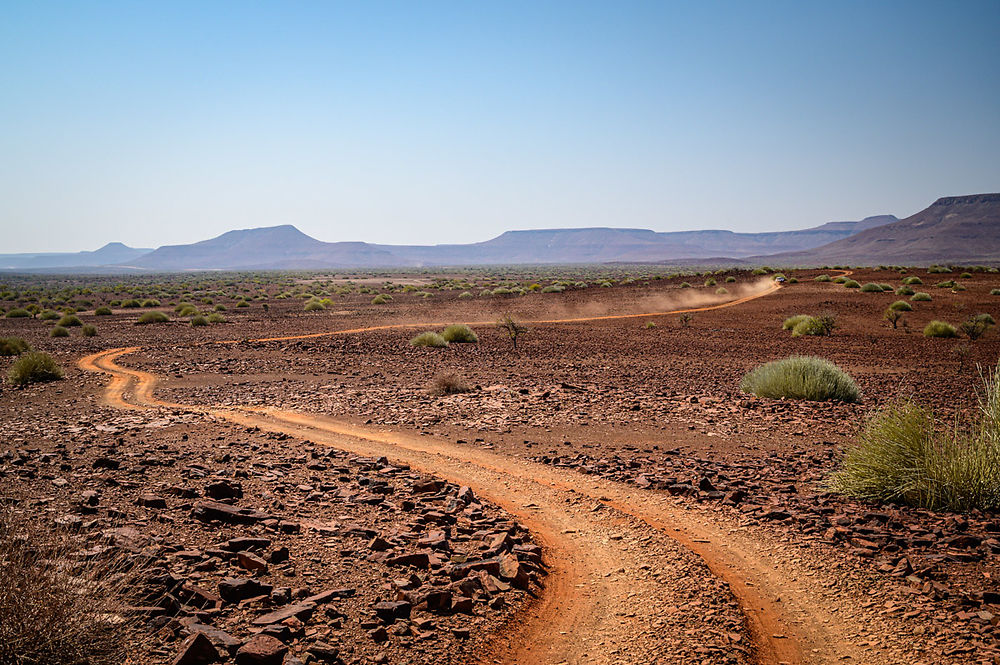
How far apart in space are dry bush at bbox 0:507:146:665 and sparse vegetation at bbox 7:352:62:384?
54.5 feet

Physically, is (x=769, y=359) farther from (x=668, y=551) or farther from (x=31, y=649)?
(x=31, y=649)

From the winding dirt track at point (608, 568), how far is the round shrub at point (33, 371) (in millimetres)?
11993

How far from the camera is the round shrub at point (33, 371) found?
1728 centimetres

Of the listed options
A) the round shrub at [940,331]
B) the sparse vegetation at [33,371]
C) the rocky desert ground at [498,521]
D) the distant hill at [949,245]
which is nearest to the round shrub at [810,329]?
the round shrub at [940,331]

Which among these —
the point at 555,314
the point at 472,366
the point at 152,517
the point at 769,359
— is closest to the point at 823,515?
the point at 152,517

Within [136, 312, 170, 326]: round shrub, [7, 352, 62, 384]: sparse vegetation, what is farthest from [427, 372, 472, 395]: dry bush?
[136, 312, 170, 326]: round shrub

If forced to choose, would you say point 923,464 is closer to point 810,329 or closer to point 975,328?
point 975,328

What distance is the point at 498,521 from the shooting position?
6941 mm

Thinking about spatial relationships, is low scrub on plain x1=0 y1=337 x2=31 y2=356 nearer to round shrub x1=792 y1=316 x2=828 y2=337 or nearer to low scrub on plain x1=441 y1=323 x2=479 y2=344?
low scrub on plain x1=441 y1=323 x2=479 y2=344

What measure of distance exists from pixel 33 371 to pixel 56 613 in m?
17.8

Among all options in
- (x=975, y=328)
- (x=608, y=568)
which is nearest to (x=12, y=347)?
(x=608, y=568)

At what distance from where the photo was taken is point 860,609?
5.18m

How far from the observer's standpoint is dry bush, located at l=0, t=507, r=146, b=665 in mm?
3236

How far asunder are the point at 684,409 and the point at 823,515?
6.03m
